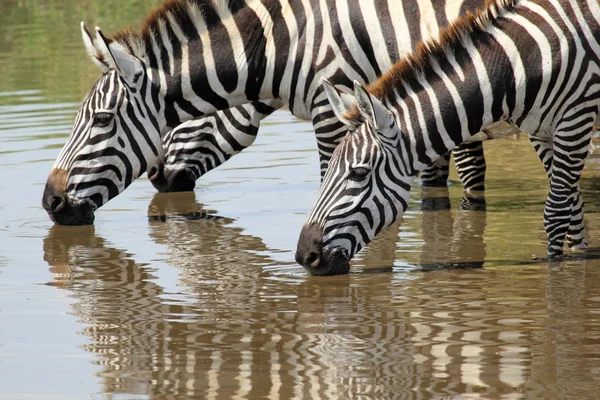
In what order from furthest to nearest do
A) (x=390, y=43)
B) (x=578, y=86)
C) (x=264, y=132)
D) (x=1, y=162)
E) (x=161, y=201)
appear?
(x=264, y=132), (x=1, y=162), (x=161, y=201), (x=390, y=43), (x=578, y=86)

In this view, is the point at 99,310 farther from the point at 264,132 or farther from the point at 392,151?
the point at 264,132

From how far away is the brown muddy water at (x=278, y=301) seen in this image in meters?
5.96

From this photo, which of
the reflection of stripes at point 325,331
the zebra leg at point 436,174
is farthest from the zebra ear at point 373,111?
the zebra leg at point 436,174

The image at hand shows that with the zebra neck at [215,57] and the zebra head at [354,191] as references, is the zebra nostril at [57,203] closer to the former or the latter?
the zebra neck at [215,57]

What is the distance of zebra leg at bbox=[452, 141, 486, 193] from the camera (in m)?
11.3

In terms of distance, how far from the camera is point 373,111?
25.2 feet

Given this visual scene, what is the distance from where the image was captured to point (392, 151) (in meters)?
7.92

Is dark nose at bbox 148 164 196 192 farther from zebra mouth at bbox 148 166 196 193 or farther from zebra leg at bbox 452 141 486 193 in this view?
zebra leg at bbox 452 141 486 193

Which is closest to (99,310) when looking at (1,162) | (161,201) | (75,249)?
(75,249)

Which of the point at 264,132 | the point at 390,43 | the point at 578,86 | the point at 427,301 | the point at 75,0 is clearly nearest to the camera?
the point at 427,301

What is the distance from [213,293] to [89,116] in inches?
91.4

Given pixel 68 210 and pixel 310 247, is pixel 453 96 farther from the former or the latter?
pixel 68 210

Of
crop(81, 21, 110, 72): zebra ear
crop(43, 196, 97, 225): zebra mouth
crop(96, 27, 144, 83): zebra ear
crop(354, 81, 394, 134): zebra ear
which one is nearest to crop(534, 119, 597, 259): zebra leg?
crop(354, 81, 394, 134): zebra ear

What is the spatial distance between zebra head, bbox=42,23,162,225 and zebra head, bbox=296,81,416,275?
207cm
